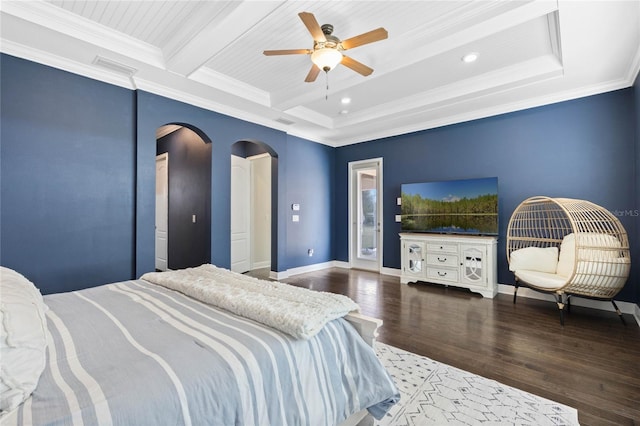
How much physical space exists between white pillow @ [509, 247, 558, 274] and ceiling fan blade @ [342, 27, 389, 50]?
3.16 m

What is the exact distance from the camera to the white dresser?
4.16m

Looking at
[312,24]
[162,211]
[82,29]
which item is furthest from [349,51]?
[162,211]

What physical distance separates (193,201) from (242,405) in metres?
4.54

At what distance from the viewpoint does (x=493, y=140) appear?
4512 millimetres

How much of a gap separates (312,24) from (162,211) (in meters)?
5.31

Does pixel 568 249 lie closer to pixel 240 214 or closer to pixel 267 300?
pixel 267 300

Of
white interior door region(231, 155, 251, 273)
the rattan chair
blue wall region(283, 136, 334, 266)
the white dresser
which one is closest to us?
the rattan chair

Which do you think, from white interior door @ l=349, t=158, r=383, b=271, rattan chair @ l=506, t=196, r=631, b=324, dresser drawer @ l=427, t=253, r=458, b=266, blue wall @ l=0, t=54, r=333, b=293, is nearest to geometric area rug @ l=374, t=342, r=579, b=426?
rattan chair @ l=506, t=196, r=631, b=324

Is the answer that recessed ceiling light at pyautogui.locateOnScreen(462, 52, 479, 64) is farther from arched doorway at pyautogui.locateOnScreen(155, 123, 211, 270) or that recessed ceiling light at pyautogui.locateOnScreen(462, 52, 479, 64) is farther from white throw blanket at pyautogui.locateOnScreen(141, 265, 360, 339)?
arched doorway at pyautogui.locateOnScreen(155, 123, 211, 270)

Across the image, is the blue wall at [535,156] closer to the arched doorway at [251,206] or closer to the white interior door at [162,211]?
the arched doorway at [251,206]

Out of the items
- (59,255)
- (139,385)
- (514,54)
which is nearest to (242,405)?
(139,385)

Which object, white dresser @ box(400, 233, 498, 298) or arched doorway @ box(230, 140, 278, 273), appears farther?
arched doorway @ box(230, 140, 278, 273)

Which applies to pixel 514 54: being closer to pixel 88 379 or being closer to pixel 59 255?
pixel 88 379

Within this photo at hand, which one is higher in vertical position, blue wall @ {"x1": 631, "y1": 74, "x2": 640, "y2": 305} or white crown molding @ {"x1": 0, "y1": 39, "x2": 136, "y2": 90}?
white crown molding @ {"x1": 0, "y1": 39, "x2": 136, "y2": 90}
